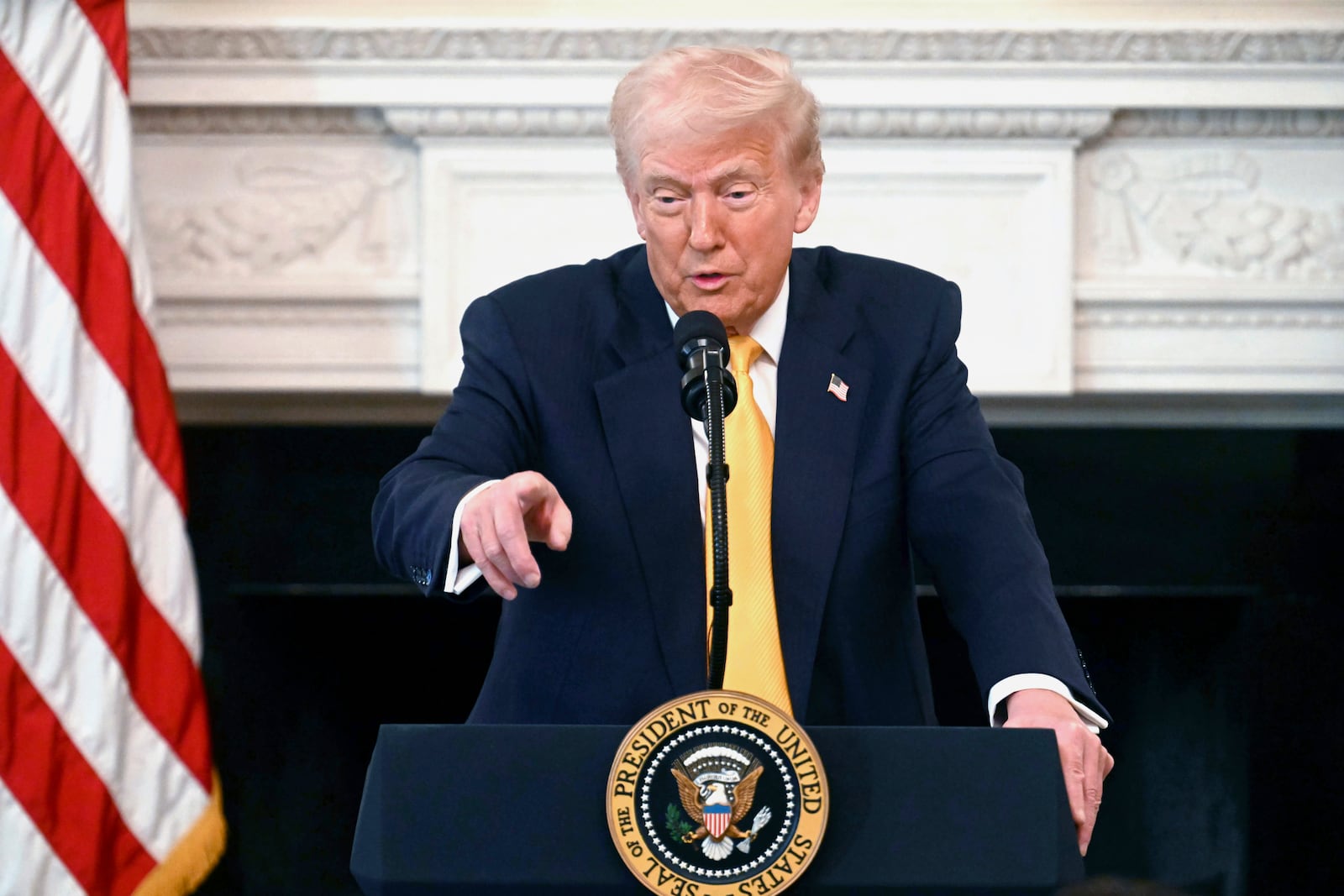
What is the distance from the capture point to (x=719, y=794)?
96cm

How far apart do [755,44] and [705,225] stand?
157cm

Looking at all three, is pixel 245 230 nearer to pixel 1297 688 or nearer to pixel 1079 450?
pixel 1079 450

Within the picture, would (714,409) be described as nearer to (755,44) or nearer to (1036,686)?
(1036,686)

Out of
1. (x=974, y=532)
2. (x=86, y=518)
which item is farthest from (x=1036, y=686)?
(x=86, y=518)

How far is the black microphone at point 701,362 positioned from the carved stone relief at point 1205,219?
214 cm

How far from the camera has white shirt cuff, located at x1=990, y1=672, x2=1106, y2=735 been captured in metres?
1.31

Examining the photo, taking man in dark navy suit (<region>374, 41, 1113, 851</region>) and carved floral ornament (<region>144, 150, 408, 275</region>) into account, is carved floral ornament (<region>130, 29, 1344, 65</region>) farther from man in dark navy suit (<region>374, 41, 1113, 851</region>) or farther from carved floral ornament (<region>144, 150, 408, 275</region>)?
man in dark navy suit (<region>374, 41, 1113, 851</region>)

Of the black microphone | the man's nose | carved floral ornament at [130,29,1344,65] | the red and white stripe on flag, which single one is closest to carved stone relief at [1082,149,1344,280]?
carved floral ornament at [130,29,1344,65]

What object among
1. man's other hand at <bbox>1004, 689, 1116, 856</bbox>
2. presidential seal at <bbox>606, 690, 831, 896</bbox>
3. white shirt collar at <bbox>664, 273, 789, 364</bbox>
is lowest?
man's other hand at <bbox>1004, 689, 1116, 856</bbox>

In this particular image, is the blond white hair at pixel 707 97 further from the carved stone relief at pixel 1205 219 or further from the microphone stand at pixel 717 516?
the carved stone relief at pixel 1205 219

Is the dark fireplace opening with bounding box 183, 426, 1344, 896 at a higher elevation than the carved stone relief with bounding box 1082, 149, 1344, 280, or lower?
lower

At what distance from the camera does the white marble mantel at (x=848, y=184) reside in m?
3.00

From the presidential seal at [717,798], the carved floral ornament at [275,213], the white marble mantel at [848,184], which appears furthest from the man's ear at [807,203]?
the carved floral ornament at [275,213]

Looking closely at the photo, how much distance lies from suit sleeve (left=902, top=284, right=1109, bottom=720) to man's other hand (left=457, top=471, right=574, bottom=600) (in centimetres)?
46
